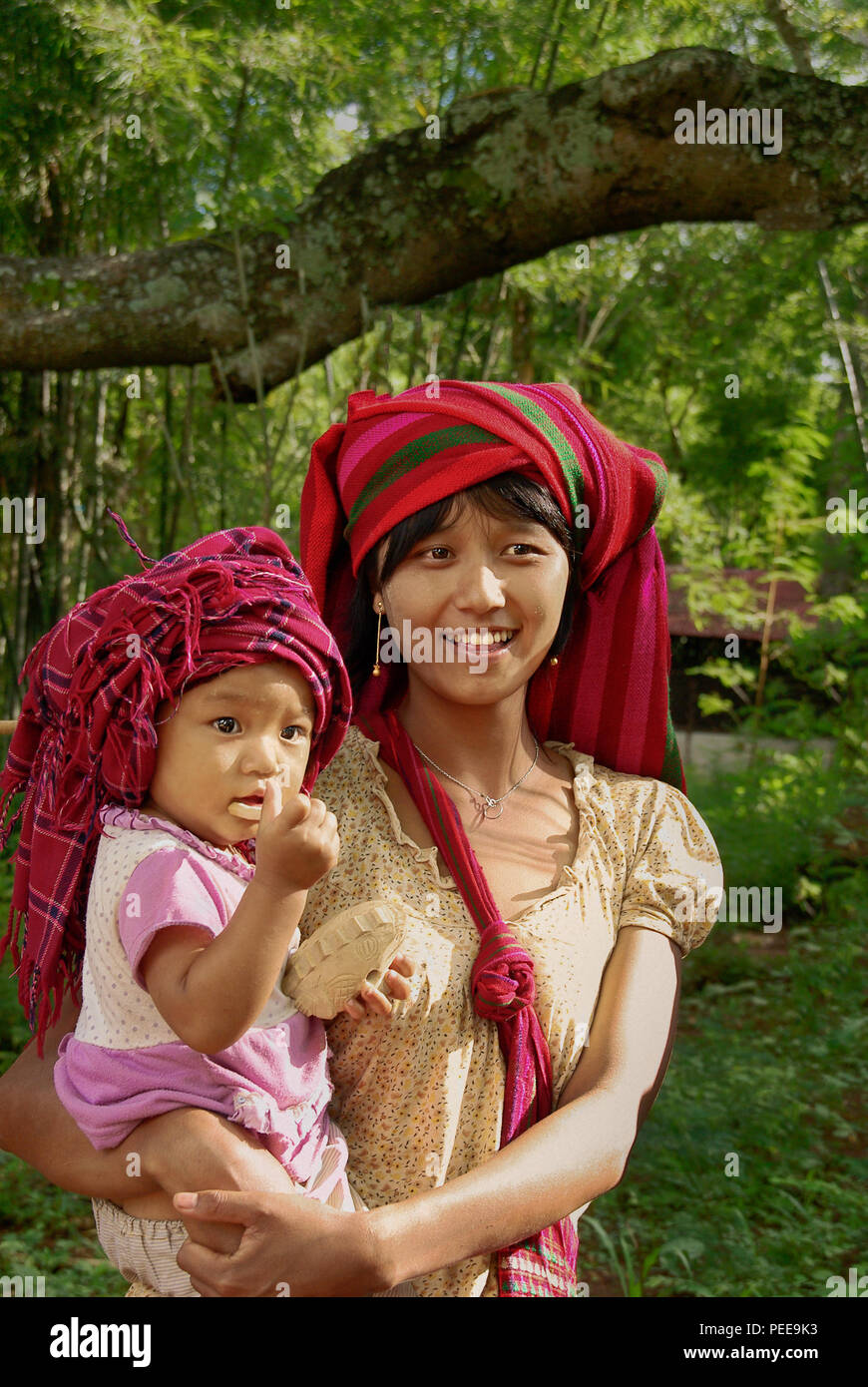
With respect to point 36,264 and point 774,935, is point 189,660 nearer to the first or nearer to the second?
point 36,264

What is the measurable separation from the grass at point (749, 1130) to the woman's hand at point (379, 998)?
5.18 feet

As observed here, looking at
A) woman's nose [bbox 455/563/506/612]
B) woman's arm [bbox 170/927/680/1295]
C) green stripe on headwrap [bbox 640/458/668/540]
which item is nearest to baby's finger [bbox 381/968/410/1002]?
woman's arm [bbox 170/927/680/1295]

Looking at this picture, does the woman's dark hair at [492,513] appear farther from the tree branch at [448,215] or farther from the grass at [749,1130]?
the tree branch at [448,215]

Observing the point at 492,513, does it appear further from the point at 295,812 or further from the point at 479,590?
the point at 295,812

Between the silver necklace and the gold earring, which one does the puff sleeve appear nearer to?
the silver necklace

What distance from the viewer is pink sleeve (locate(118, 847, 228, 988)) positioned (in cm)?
145

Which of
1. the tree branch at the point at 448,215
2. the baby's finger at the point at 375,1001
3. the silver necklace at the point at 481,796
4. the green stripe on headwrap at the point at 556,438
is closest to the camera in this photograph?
the baby's finger at the point at 375,1001

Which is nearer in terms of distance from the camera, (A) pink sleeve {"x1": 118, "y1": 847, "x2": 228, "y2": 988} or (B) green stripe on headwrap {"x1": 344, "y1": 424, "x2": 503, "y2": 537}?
(A) pink sleeve {"x1": 118, "y1": 847, "x2": 228, "y2": 988}

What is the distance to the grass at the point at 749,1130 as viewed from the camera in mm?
3488

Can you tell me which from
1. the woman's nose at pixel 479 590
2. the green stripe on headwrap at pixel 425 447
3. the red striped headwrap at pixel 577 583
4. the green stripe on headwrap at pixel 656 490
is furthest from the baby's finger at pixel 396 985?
the green stripe on headwrap at pixel 656 490

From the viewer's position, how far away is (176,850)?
4.98ft

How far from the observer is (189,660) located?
1.51 meters

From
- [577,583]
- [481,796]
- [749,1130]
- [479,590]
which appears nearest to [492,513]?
[479,590]
